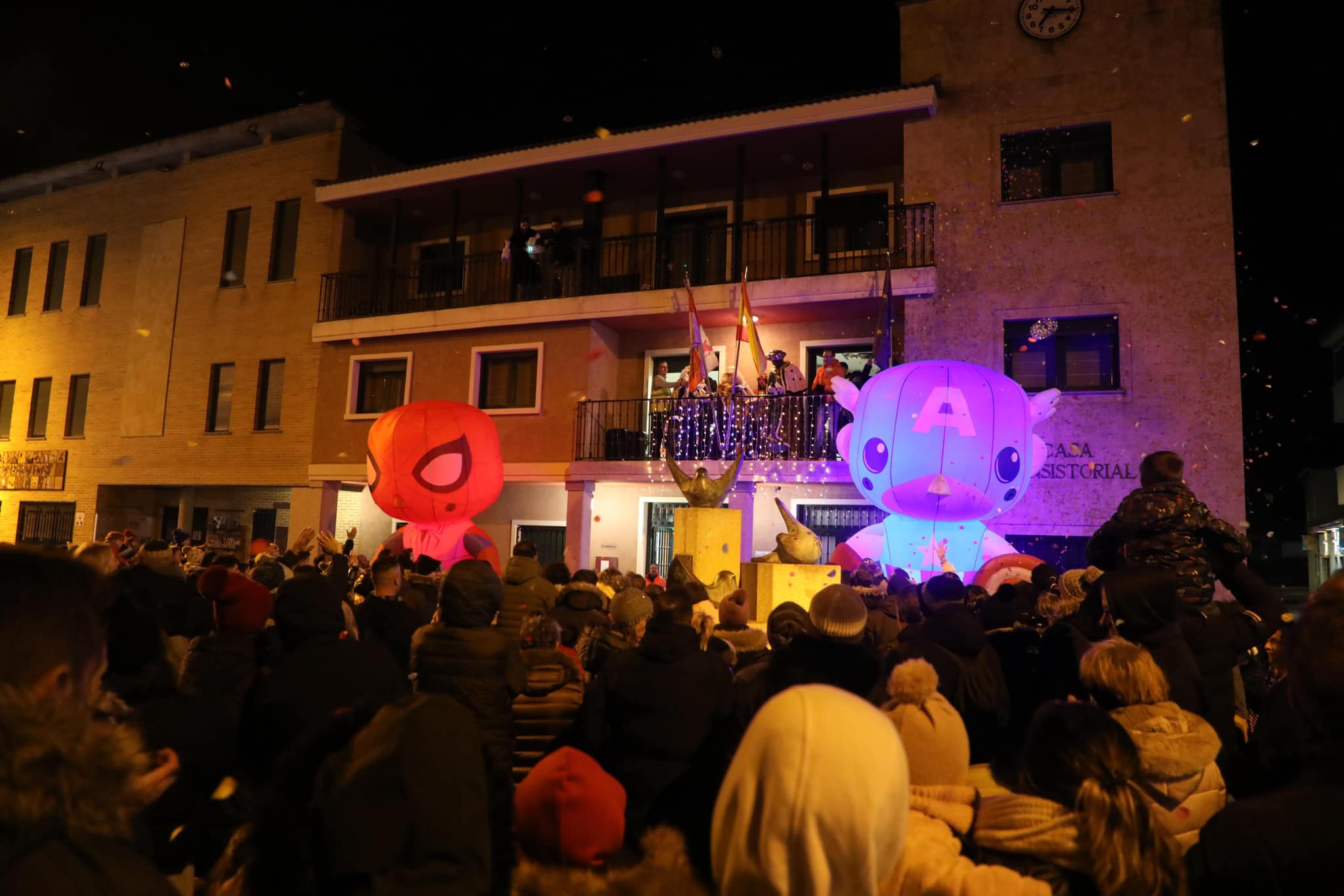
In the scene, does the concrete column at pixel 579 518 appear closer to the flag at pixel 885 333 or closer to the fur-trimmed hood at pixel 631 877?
the flag at pixel 885 333

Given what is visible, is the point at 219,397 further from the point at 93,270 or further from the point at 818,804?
the point at 818,804

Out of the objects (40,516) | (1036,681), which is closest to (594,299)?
(1036,681)

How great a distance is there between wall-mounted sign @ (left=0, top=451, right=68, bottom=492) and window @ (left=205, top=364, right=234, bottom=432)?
4790 millimetres

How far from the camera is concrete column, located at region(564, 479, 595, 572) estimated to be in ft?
48.9

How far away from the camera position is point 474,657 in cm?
350

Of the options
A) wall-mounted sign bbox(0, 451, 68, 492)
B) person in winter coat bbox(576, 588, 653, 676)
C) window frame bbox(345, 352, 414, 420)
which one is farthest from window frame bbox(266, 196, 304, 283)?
person in winter coat bbox(576, 588, 653, 676)

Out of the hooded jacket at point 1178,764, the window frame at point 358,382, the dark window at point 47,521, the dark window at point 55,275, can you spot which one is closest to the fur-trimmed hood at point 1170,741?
the hooded jacket at point 1178,764

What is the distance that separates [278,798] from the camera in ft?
6.38

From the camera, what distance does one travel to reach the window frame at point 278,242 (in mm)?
19219

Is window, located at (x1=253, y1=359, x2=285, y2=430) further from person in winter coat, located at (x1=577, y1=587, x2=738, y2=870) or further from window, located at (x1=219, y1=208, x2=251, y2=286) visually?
person in winter coat, located at (x1=577, y1=587, x2=738, y2=870)

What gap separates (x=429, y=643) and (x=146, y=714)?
1139 millimetres

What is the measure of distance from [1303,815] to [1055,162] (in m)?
13.5

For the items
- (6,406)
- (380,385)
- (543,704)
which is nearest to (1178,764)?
(543,704)

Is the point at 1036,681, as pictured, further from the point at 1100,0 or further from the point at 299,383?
the point at 299,383
